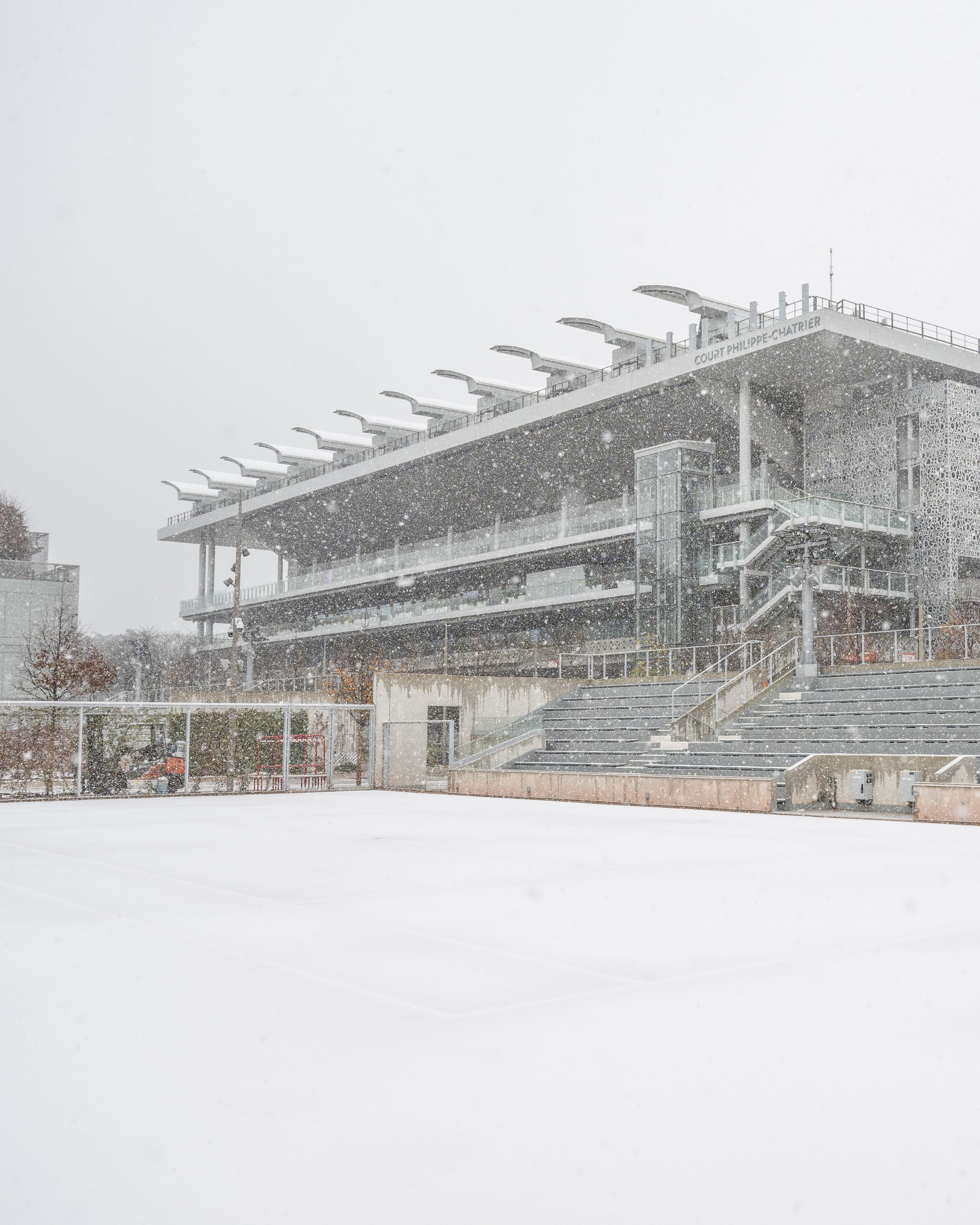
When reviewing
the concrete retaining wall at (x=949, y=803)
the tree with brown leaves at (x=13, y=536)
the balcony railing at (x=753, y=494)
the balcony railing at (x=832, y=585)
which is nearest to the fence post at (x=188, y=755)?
the concrete retaining wall at (x=949, y=803)

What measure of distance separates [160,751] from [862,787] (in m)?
15.8

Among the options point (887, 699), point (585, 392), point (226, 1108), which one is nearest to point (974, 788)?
point (887, 699)

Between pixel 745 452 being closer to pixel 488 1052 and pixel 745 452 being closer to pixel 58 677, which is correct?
pixel 58 677

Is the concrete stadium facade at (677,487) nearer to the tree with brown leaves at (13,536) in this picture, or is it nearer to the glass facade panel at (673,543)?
the glass facade panel at (673,543)

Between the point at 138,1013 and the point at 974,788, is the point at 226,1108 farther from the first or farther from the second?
the point at 974,788

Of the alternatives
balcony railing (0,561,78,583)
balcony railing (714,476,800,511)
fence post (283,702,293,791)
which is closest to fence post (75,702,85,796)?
fence post (283,702,293,791)

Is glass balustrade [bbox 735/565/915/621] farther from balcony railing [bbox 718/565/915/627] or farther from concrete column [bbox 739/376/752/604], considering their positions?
concrete column [bbox 739/376/752/604]

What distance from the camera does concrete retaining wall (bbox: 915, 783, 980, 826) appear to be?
→ 61.1ft

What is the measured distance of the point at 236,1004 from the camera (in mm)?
5766

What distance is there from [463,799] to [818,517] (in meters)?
19.3

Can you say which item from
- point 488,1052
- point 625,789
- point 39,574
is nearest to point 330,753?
point 625,789

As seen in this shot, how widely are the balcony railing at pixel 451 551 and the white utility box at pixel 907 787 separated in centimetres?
2942

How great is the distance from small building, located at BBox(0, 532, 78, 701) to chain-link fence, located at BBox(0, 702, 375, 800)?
1063 inches

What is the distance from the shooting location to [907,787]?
67.3ft
